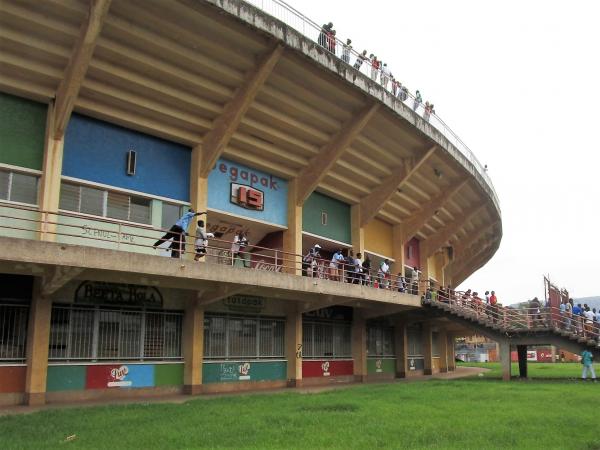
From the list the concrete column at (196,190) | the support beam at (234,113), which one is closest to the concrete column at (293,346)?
the concrete column at (196,190)

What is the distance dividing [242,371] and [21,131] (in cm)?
1022

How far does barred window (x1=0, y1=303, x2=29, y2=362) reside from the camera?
1558 cm

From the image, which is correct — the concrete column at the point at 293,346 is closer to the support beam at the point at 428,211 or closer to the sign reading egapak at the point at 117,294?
the sign reading egapak at the point at 117,294

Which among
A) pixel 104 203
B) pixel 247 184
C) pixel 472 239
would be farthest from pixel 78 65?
pixel 472 239

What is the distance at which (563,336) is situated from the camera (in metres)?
22.8

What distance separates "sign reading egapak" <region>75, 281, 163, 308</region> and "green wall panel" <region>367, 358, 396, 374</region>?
38.3 ft

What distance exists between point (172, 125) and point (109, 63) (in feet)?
9.74

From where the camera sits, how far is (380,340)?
28266 millimetres

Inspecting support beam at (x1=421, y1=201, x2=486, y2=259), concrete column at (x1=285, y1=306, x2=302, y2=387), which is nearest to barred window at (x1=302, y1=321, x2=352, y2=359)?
concrete column at (x1=285, y1=306, x2=302, y2=387)

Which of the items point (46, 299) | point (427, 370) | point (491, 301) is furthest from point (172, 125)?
point (427, 370)

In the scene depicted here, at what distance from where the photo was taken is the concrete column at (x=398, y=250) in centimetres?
2911

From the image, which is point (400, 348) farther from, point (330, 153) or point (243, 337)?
point (330, 153)

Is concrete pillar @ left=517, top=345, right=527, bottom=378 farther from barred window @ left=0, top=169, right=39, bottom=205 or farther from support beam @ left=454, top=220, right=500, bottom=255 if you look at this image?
barred window @ left=0, top=169, right=39, bottom=205

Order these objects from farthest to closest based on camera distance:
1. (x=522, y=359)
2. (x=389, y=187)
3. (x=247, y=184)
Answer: (x=522, y=359)
(x=389, y=187)
(x=247, y=184)
